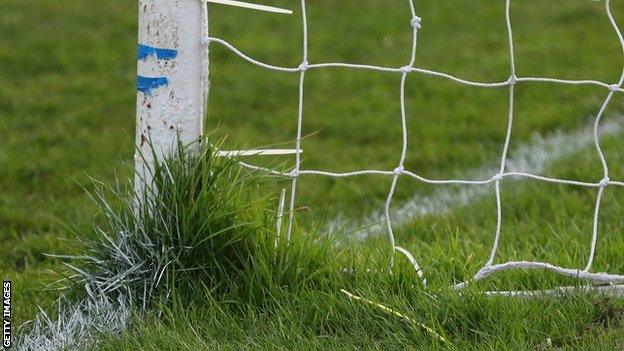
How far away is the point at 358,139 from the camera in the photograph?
19.9 ft

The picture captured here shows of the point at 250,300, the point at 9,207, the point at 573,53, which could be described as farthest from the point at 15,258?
the point at 573,53

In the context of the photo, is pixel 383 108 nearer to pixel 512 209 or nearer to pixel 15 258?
pixel 512 209

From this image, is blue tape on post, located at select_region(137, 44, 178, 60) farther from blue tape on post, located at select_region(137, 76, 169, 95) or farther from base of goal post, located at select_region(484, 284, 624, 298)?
base of goal post, located at select_region(484, 284, 624, 298)

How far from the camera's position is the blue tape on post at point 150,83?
3254mm

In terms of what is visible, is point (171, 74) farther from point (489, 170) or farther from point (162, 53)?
point (489, 170)

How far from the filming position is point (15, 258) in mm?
4195

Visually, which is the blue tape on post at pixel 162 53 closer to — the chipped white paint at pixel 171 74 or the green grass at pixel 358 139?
the chipped white paint at pixel 171 74

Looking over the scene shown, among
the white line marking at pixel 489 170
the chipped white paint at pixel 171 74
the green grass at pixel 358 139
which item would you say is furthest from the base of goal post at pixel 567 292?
the white line marking at pixel 489 170

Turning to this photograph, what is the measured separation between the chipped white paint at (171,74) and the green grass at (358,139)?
457 mm

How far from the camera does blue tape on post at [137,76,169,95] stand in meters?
3.25

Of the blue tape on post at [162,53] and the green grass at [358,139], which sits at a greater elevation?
the blue tape on post at [162,53]

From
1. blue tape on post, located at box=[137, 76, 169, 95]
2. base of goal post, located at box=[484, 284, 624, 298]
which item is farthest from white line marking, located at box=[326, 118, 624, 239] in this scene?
blue tape on post, located at box=[137, 76, 169, 95]

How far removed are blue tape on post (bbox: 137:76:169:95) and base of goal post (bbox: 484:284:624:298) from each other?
3.64ft

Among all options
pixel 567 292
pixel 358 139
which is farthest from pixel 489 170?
pixel 567 292
